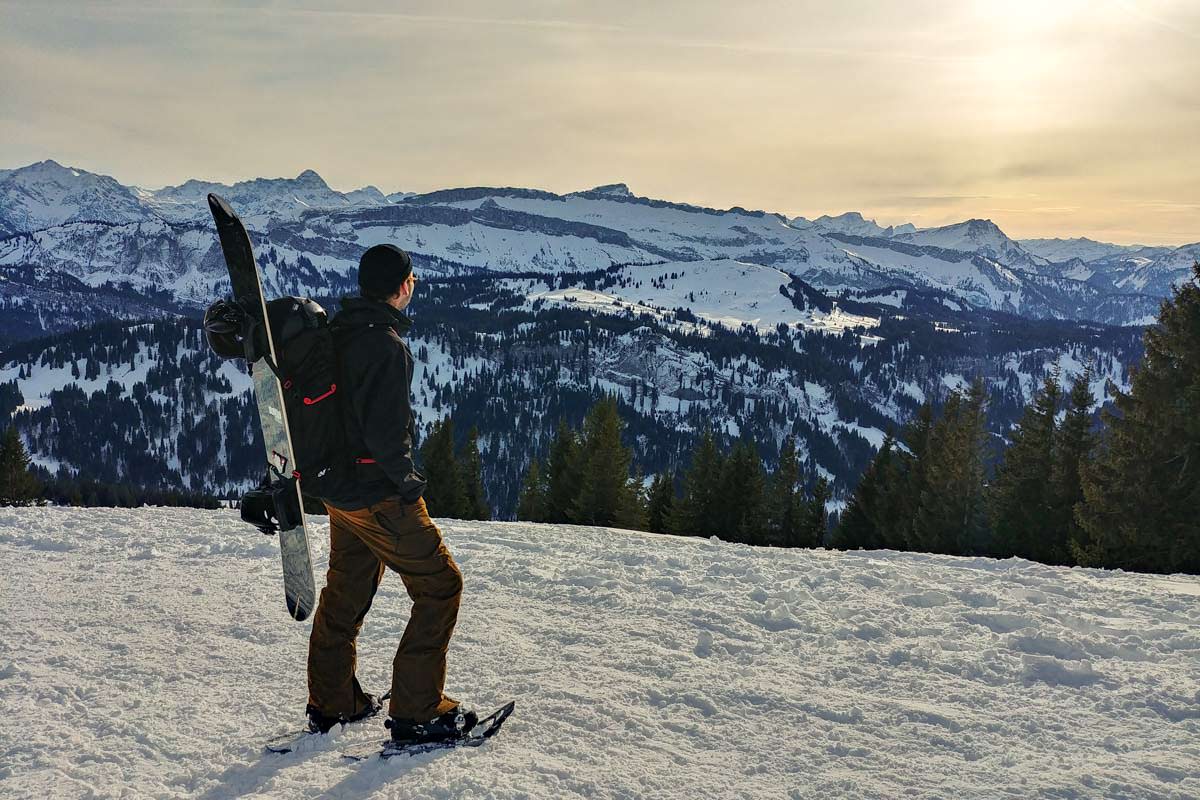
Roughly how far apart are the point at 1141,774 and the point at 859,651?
7.16 ft

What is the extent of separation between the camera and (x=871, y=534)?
→ 1385 inches

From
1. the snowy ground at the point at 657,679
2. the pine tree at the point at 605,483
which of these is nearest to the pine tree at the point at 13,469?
the pine tree at the point at 605,483

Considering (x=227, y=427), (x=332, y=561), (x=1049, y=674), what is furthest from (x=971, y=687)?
(x=227, y=427)

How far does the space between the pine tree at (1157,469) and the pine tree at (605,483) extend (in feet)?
63.2

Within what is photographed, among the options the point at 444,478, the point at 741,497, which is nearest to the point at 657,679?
the point at 741,497

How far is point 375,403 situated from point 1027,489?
28.4 meters

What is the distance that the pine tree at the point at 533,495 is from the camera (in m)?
39.6

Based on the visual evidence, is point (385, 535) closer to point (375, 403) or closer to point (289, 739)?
point (375, 403)

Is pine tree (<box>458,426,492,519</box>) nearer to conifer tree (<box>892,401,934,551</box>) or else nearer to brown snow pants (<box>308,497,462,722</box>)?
conifer tree (<box>892,401,934,551</box>)

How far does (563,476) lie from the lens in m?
37.7

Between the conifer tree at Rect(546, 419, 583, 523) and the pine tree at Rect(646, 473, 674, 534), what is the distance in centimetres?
433

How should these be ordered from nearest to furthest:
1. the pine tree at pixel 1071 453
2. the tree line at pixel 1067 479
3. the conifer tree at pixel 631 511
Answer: the tree line at pixel 1067 479 < the pine tree at pixel 1071 453 < the conifer tree at pixel 631 511

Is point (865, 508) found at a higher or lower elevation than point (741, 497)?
lower

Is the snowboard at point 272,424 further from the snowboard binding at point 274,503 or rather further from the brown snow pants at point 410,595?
the brown snow pants at point 410,595
